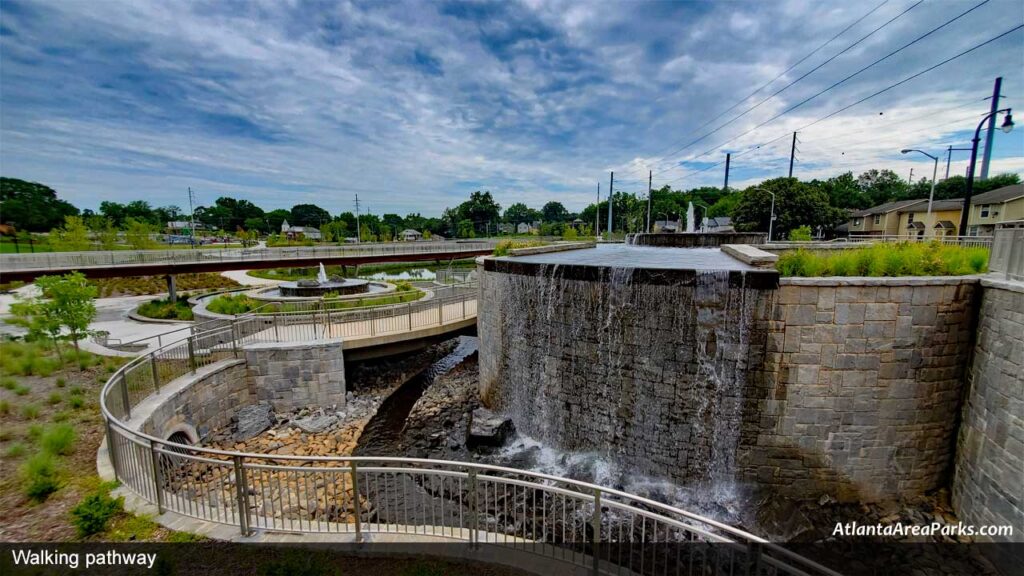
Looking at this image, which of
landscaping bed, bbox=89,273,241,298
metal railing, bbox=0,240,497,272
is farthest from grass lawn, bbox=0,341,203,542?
landscaping bed, bbox=89,273,241,298

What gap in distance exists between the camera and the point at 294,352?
480 inches

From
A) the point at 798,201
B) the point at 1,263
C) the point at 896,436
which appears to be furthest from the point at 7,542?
the point at 798,201

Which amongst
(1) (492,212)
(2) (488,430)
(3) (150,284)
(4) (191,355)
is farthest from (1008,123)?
(1) (492,212)

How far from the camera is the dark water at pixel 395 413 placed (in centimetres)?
1079

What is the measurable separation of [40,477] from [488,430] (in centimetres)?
775

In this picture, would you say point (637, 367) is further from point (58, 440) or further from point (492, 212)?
point (492, 212)

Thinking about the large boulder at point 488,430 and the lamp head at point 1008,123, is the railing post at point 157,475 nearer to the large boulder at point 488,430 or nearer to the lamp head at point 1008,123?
the large boulder at point 488,430

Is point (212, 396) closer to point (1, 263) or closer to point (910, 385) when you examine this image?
point (910, 385)

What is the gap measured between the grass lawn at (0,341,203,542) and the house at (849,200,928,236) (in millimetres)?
58459

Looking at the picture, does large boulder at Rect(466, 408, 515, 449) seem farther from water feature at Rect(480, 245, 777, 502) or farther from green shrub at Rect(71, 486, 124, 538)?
green shrub at Rect(71, 486, 124, 538)

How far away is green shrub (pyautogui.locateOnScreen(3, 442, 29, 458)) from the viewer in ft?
21.2

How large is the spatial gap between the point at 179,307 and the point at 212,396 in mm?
13756

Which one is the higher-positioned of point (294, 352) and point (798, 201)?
point (798, 201)

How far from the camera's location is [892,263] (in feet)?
25.1
